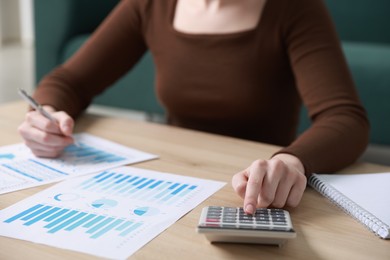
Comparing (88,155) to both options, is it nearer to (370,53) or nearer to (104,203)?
(104,203)

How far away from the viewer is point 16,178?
71 cm

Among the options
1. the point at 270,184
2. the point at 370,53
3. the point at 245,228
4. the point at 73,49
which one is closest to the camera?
the point at 245,228

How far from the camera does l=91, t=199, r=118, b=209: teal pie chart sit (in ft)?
1.98

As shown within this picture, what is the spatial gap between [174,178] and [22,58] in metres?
4.15

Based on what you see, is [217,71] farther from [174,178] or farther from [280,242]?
[280,242]

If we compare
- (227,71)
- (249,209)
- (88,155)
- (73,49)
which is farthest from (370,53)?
(249,209)

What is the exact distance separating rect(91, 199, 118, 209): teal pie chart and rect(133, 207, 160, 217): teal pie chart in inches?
1.3

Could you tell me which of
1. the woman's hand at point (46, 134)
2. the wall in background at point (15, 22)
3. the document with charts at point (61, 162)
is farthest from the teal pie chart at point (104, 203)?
the wall in background at point (15, 22)

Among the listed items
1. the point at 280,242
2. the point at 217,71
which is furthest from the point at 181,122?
the point at 280,242

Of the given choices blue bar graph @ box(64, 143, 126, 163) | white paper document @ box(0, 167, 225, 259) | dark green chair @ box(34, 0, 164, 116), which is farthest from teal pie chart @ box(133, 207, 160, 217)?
dark green chair @ box(34, 0, 164, 116)

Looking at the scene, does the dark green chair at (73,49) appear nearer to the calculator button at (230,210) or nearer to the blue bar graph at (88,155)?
the blue bar graph at (88,155)

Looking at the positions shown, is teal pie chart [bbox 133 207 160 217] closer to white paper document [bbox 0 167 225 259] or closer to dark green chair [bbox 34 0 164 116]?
white paper document [bbox 0 167 225 259]

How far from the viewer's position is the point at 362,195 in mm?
653

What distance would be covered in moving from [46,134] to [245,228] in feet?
1.43
